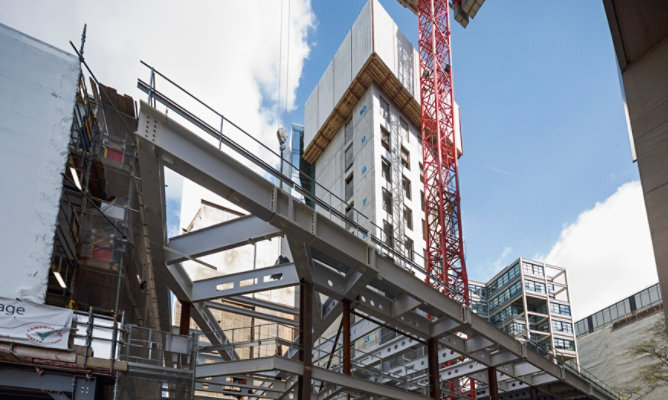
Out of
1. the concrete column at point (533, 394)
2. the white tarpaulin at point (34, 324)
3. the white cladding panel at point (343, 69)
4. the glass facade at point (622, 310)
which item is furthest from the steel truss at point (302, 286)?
the glass facade at point (622, 310)

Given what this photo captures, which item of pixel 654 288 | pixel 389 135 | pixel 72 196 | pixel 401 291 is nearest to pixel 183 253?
pixel 72 196

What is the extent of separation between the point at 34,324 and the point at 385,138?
186 ft

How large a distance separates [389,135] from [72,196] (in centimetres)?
5211

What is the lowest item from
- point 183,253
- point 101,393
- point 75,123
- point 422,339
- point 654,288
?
point 101,393

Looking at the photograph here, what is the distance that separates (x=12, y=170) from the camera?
18.2 metres

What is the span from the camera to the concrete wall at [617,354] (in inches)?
2975

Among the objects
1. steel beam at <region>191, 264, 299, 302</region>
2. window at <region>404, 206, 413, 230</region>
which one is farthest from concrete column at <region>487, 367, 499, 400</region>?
window at <region>404, 206, 413, 230</region>

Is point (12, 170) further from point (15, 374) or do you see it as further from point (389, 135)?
point (389, 135)

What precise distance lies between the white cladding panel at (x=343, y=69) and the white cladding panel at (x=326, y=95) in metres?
1.20

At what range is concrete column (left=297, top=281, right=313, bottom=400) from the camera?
67.3 ft

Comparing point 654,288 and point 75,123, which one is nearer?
point 75,123

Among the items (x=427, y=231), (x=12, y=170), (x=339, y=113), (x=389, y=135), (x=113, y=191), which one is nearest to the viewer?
(x=12, y=170)

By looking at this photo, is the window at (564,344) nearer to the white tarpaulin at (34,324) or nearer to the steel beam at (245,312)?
the steel beam at (245,312)

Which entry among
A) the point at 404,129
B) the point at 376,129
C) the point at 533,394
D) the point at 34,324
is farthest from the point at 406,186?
the point at 34,324
